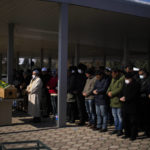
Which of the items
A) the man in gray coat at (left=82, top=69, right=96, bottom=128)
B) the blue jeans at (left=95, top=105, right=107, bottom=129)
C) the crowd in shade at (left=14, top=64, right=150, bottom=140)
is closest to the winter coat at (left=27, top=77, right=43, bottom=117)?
the crowd in shade at (left=14, top=64, right=150, bottom=140)

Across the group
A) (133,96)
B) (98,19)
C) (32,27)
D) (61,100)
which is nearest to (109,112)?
(61,100)

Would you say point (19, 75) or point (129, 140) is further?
point (19, 75)

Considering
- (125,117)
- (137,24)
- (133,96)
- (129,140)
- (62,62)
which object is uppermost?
(137,24)

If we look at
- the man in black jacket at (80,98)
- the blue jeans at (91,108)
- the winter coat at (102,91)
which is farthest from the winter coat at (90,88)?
the man in black jacket at (80,98)

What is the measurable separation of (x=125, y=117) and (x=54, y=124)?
2.53 meters

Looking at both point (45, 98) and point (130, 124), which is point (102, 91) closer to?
point (130, 124)

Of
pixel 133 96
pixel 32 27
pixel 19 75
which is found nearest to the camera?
pixel 133 96

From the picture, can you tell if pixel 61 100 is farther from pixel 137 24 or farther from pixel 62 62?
pixel 137 24

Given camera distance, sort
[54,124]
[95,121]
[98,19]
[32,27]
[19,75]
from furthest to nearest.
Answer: [32,27], [19,75], [98,19], [54,124], [95,121]

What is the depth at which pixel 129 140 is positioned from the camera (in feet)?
19.0

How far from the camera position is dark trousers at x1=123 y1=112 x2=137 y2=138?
18.7 ft

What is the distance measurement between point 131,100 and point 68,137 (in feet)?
5.86

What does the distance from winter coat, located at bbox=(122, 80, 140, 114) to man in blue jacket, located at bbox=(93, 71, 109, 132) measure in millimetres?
788

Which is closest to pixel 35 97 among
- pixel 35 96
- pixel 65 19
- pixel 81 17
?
pixel 35 96
